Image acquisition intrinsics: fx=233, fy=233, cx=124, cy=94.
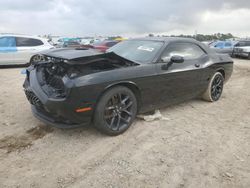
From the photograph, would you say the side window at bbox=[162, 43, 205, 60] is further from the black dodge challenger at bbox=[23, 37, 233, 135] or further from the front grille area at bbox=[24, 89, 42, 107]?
the front grille area at bbox=[24, 89, 42, 107]

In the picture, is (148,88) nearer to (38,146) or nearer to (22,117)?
(38,146)

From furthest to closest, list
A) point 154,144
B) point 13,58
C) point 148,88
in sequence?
1. point 13,58
2. point 148,88
3. point 154,144

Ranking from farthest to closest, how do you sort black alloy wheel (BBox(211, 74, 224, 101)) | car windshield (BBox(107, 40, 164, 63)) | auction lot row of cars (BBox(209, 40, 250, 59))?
auction lot row of cars (BBox(209, 40, 250, 59)) → black alloy wheel (BBox(211, 74, 224, 101)) → car windshield (BBox(107, 40, 164, 63))

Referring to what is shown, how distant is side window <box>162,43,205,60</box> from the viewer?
4.23 m

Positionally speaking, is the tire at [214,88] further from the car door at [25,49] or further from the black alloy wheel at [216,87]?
the car door at [25,49]

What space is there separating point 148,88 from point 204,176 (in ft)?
5.32

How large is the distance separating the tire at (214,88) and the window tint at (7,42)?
847cm

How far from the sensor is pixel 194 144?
3352mm

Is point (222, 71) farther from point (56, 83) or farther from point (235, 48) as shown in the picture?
point (235, 48)

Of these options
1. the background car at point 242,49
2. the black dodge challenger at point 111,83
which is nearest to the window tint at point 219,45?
the background car at point 242,49

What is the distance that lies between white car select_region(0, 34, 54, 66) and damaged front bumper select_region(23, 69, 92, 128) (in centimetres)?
698

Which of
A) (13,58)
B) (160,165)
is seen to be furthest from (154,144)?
(13,58)

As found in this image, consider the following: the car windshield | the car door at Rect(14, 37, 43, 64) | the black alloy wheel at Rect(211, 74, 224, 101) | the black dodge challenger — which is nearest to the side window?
the black dodge challenger

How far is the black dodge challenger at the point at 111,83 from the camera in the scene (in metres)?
3.08
